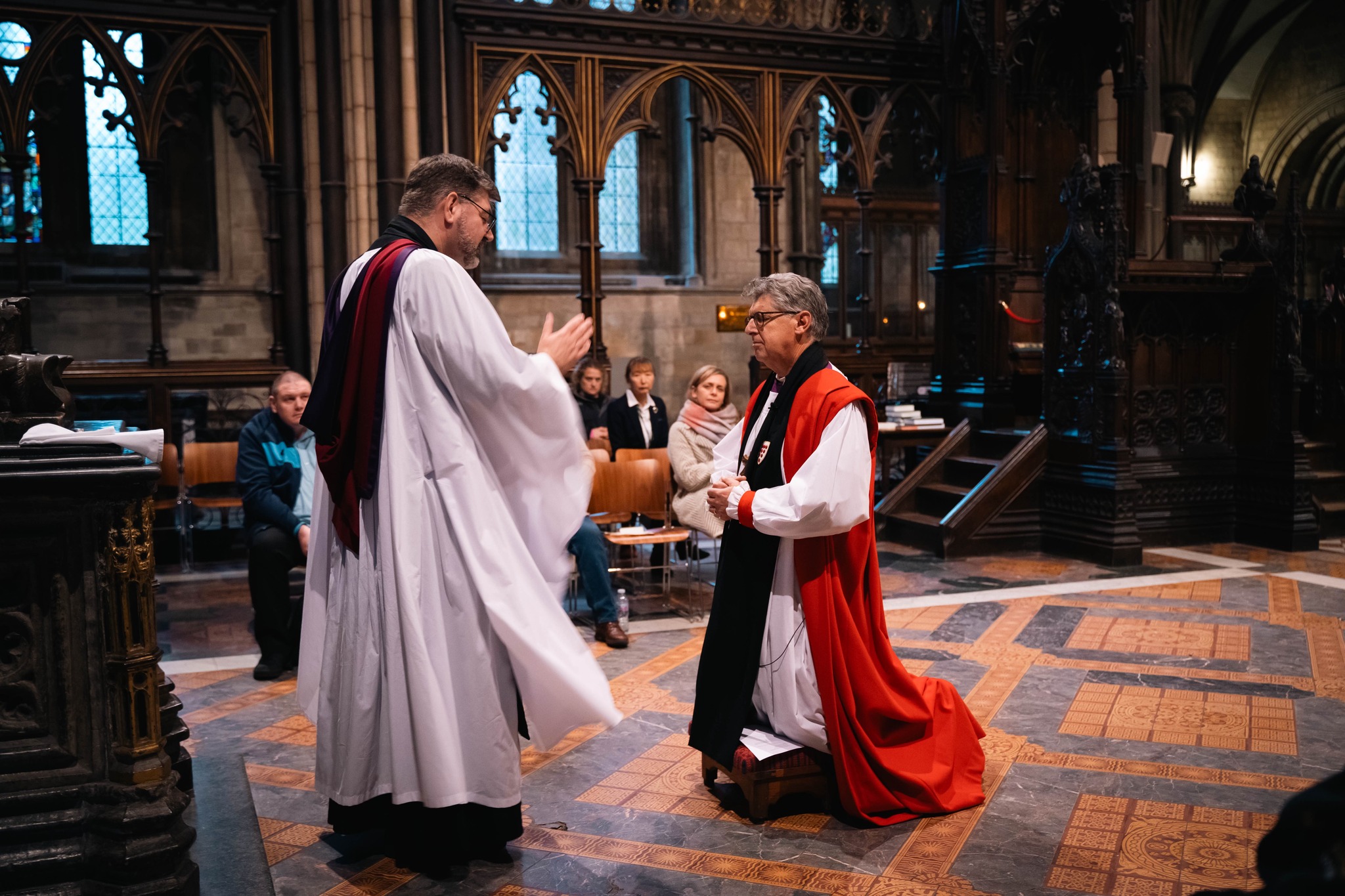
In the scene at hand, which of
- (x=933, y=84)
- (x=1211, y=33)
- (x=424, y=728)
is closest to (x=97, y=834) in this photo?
(x=424, y=728)

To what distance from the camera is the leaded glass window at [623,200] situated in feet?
44.2

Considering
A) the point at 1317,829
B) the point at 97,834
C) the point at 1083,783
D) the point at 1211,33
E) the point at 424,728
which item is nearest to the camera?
the point at 1317,829

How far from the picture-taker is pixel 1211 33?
52.4ft

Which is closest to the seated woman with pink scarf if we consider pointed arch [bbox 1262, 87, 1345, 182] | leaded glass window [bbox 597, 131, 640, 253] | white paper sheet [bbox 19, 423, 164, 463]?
white paper sheet [bbox 19, 423, 164, 463]

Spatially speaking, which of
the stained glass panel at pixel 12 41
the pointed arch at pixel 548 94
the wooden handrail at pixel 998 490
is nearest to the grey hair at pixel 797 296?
the wooden handrail at pixel 998 490

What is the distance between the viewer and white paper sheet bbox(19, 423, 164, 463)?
2703 mm

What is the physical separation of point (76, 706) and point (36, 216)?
9.96 meters

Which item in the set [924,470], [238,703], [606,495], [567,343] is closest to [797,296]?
[567,343]

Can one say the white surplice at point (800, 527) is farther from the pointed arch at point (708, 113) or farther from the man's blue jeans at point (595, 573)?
the pointed arch at point (708, 113)

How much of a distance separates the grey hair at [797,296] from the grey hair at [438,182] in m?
0.88

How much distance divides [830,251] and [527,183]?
3.88m

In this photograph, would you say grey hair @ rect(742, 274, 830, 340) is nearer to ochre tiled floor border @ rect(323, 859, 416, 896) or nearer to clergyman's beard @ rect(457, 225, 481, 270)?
clergyman's beard @ rect(457, 225, 481, 270)

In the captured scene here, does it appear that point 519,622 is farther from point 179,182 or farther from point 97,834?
point 179,182

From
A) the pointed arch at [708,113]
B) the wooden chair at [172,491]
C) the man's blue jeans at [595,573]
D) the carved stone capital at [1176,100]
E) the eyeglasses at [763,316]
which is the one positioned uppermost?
the carved stone capital at [1176,100]
